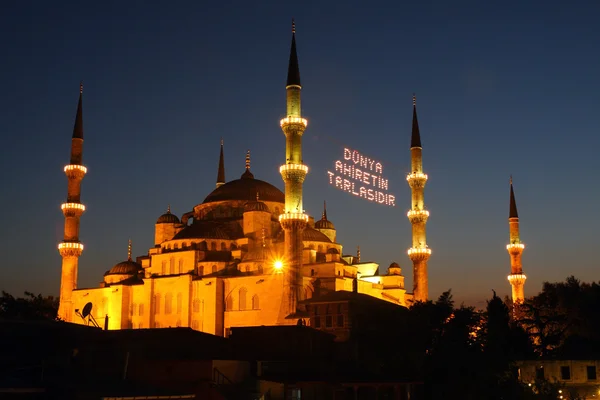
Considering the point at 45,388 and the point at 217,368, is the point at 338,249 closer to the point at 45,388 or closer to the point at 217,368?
the point at 217,368

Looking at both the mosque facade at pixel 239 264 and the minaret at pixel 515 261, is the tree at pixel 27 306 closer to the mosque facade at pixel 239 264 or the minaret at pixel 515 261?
the mosque facade at pixel 239 264

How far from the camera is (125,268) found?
161ft

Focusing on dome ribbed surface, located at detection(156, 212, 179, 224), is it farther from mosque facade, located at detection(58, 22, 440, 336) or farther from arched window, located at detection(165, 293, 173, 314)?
arched window, located at detection(165, 293, 173, 314)

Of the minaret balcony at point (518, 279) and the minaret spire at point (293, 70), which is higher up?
the minaret spire at point (293, 70)

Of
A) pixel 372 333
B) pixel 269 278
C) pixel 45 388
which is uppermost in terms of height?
pixel 269 278

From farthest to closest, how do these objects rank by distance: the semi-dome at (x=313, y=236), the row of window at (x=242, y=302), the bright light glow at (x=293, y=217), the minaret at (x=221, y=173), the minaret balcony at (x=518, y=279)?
the minaret at (x=221, y=173) → the minaret balcony at (x=518, y=279) → the semi-dome at (x=313, y=236) → the row of window at (x=242, y=302) → the bright light glow at (x=293, y=217)

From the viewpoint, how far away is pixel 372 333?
35.2m

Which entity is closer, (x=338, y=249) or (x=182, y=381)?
(x=182, y=381)

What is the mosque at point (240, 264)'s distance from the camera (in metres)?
41.4

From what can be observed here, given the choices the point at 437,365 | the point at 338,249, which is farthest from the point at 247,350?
the point at 338,249

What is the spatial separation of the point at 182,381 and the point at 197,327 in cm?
A: 1993

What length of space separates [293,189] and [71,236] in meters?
14.5

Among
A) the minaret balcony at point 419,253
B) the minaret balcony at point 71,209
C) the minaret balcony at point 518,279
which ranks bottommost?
the minaret balcony at point 518,279

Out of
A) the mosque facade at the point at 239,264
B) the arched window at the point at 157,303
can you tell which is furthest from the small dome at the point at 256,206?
the arched window at the point at 157,303
